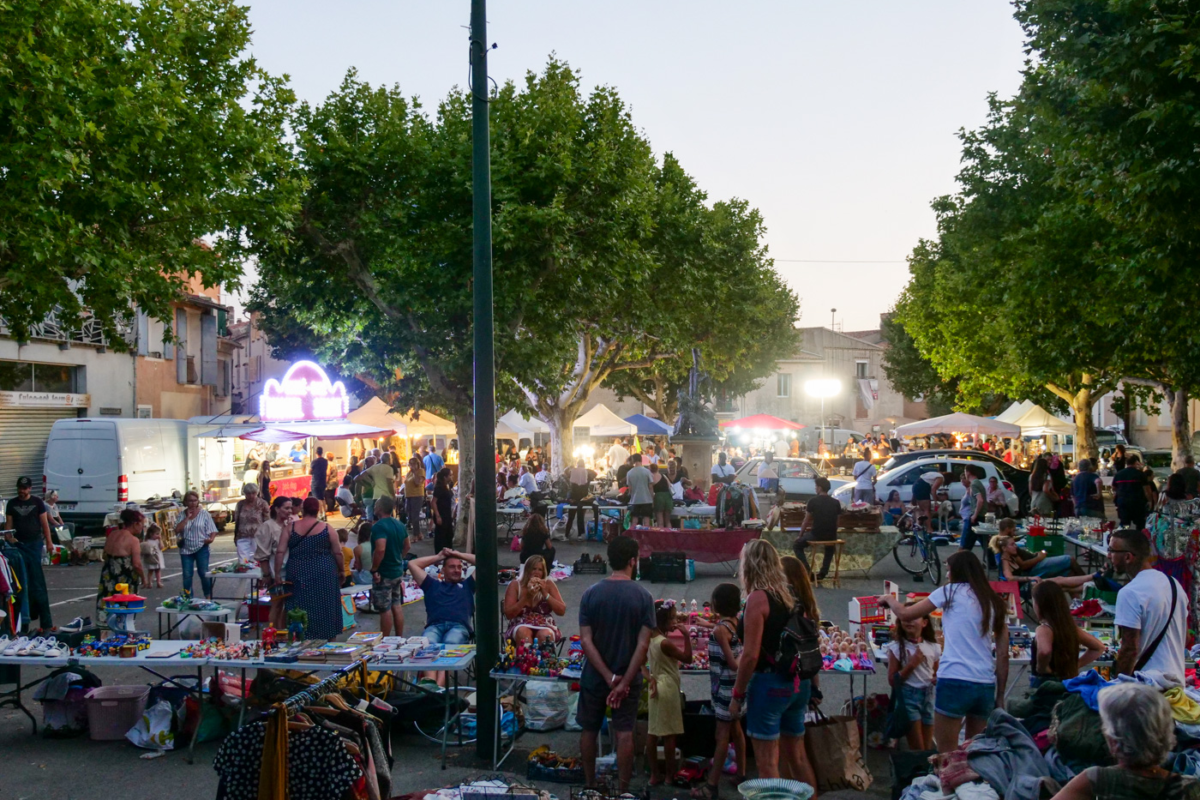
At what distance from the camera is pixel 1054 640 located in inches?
226

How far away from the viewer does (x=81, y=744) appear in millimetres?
7570

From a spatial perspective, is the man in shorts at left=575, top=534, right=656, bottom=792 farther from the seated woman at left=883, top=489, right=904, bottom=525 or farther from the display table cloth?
the seated woman at left=883, top=489, right=904, bottom=525

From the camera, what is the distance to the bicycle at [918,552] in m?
14.6

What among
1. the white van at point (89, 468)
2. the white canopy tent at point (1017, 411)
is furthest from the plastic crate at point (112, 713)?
the white canopy tent at point (1017, 411)

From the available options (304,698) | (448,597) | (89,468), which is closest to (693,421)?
(89,468)

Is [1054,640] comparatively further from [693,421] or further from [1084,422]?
[1084,422]

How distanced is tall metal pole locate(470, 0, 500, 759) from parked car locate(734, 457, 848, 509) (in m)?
18.4

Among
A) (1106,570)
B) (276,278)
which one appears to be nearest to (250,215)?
(276,278)

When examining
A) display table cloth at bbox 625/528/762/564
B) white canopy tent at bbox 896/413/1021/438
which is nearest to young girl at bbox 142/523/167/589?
display table cloth at bbox 625/528/762/564

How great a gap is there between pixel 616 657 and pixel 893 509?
14.8 meters

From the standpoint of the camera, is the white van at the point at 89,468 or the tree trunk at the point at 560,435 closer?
the white van at the point at 89,468

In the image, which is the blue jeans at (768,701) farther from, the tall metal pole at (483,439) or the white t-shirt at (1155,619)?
the tall metal pole at (483,439)

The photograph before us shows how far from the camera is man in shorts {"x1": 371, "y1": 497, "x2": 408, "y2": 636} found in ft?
32.3

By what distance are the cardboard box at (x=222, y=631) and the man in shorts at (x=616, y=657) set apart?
129 inches
